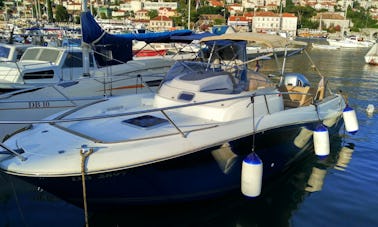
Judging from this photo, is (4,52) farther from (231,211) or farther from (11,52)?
(231,211)

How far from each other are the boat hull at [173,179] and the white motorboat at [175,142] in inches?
0.5

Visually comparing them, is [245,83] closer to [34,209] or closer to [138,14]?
[34,209]

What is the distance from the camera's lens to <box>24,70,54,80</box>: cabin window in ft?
30.9

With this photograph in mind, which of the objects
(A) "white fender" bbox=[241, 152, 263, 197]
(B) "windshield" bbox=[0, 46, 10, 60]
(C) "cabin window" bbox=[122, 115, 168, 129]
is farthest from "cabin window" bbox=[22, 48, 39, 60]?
(A) "white fender" bbox=[241, 152, 263, 197]

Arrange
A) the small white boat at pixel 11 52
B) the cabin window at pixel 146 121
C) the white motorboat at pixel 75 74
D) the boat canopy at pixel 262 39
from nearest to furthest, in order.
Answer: the cabin window at pixel 146 121
the boat canopy at pixel 262 39
the white motorboat at pixel 75 74
the small white boat at pixel 11 52

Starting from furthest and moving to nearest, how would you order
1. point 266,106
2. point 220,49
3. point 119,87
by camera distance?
1. point 119,87
2. point 220,49
3. point 266,106

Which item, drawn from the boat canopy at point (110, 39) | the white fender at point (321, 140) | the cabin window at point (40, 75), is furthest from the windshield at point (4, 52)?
Result: the white fender at point (321, 140)

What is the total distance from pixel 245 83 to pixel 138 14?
121003 mm

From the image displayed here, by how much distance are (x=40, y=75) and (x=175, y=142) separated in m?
6.52

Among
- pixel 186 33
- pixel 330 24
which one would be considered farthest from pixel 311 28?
pixel 186 33

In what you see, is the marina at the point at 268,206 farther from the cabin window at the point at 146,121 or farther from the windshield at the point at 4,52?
the windshield at the point at 4,52

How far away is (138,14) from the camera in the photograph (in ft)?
397

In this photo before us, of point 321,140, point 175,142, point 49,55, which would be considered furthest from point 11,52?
point 321,140

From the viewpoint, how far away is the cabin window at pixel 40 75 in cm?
943
